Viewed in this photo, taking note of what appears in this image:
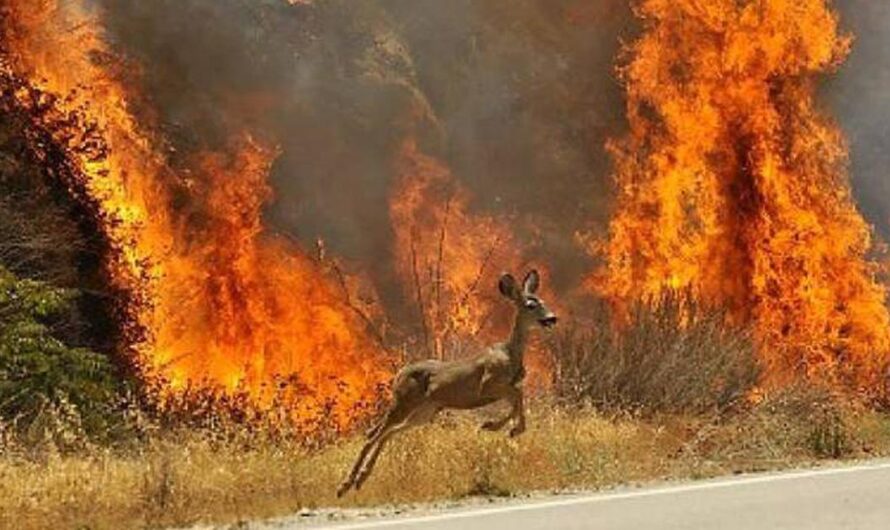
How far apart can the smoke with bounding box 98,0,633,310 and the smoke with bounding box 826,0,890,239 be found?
496cm

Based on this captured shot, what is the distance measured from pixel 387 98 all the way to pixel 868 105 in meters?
10.6

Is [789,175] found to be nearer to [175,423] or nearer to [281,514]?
[175,423]

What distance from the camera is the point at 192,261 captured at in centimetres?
2108

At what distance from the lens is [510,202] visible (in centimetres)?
2752

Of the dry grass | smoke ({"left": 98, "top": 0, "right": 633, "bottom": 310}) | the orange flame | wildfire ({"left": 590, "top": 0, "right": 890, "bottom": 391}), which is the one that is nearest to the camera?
the dry grass

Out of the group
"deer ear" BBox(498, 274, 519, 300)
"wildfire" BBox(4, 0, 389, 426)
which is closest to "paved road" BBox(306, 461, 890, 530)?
"deer ear" BBox(498, 274, 519, 300)

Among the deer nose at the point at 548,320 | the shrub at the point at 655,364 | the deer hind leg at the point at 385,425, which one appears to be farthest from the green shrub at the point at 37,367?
the deer nose at the point at 548,320

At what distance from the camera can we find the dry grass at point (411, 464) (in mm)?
9414

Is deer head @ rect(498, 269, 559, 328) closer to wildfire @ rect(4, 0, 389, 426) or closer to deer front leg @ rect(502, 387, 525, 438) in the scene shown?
deer front leg @ rect(502, 387, 525, 438)

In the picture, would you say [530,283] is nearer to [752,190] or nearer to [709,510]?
[709,510]

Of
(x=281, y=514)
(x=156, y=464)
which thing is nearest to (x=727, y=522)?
(x=281, y=514)

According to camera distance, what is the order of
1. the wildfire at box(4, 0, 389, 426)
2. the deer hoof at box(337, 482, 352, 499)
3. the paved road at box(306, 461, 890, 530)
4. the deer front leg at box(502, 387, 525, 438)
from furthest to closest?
the wildfire at box(4, 0, 389, 426), the deer front leg at box(502, 387, 525, 438), the deer hoof at box(337, 482, 352, 499), the paved road at box(306, 461, 890, 530)

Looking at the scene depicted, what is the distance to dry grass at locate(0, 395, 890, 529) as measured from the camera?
371 inches

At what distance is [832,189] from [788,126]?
149 centimetres
